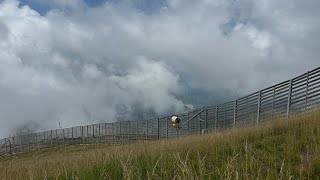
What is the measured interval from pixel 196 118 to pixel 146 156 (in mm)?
26315

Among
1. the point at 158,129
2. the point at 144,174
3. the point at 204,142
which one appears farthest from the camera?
the point at 158,129

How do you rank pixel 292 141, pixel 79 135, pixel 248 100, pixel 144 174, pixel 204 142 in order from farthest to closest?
pixel 79 135
pixel 248 100
pixel 204 142
pixel 292 141
pixel 144 174

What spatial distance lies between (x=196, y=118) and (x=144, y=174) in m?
27.4

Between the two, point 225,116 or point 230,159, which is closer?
point 230,159

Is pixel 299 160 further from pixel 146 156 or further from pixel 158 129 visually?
pixel 158 129

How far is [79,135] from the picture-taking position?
56.3 metres

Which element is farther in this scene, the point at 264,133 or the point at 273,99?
the point at 273,99

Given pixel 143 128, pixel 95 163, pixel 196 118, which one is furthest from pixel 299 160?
pixel 143 128

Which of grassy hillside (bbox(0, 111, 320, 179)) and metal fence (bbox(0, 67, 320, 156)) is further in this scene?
metal fence (bbox(0, 67, 320, 156))

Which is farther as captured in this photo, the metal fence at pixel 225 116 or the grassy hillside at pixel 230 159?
the metal fence at pixel 225 116

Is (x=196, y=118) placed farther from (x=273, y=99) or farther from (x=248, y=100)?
(x=273, y=99)

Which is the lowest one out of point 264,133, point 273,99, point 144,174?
point 144,174

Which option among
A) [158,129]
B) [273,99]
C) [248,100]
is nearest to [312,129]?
[273,99]

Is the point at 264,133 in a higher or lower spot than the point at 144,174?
higher
